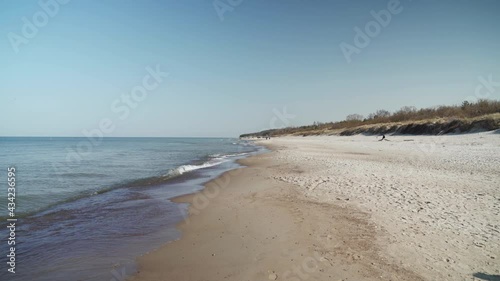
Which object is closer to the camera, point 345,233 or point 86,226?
point 345,233

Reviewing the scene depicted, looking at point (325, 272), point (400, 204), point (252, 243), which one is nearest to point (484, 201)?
point (400, 204)

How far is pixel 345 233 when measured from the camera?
20.1ft

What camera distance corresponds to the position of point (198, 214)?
28.5 feet

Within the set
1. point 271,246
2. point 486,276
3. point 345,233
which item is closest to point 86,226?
point 271,246

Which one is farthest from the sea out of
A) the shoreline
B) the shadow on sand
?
the shadow on sand

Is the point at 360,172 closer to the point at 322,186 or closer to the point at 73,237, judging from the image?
the point at 322,186

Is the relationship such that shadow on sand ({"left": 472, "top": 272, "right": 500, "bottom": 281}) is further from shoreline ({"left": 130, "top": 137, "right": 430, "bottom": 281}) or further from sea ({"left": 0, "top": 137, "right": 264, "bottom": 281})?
sea ({"left": 0, "top": 137, "right": 264, "bottom": 281})

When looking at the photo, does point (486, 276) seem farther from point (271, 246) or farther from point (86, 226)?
point (86, 226)

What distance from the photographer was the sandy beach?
15.1ft

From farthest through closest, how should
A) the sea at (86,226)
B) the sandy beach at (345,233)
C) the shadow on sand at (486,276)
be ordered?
the sea at (86,226)
the sandy beach at (345,233)
the shadow on sand at (486,276)

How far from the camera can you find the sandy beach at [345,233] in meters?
4.60

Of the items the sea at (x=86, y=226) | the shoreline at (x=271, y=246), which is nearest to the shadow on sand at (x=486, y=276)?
the shoreline at (x=271, y=246)

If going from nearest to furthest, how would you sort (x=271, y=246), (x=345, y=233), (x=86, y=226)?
(x=271, y=246) < (x=345, y=233) < (x=86, y=226)

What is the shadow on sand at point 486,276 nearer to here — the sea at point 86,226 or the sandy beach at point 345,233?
the sandy beach at point 345,233
